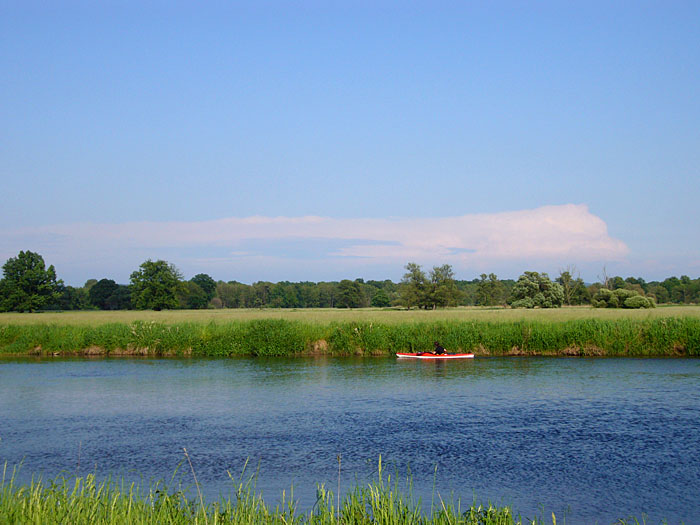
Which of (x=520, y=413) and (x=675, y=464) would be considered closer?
(x=675, y=464)

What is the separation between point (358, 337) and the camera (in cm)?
2973

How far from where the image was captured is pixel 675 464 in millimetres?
11242

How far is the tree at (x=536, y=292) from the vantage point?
67.2m

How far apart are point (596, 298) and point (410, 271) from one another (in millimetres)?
29352

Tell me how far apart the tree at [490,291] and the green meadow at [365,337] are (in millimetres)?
63138

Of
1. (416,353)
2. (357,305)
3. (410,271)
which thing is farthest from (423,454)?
(357,305)

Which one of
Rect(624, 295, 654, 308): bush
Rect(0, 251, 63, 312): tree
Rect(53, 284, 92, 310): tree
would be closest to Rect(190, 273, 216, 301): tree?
Rect(53, 284, 92, 310): tree

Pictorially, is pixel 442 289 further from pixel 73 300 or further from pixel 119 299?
pixel 73 300

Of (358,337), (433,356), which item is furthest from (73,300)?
(433,356)

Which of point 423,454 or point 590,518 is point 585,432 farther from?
point 590,518

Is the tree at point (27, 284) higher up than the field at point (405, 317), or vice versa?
the tree at point (27, 284)

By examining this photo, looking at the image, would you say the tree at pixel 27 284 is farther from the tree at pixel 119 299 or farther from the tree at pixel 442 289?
the tree at pixel 442 289

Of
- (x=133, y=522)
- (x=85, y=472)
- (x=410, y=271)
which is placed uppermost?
(x=410, y=271)

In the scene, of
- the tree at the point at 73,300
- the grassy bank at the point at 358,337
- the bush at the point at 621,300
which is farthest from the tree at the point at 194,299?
the grassy bank at the point at 358,337
